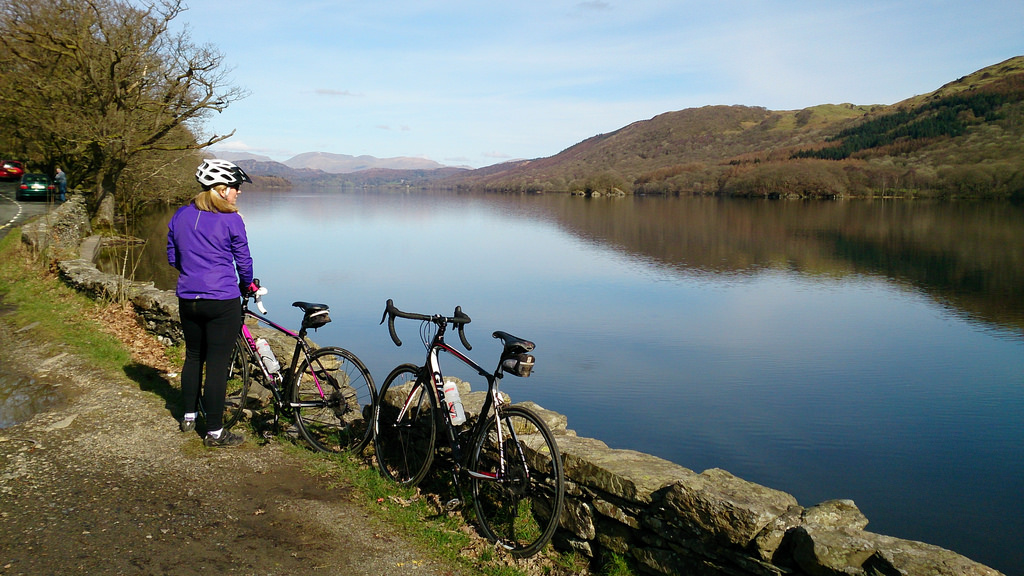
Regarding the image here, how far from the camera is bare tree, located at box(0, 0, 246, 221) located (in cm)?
2239

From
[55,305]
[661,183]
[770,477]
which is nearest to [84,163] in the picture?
[55,305]

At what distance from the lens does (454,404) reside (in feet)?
15.0

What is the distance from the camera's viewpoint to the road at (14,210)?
21.2 m

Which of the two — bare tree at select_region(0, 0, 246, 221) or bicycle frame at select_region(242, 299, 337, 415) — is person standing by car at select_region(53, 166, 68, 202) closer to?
bare tree at select_region(0, 0, 246, 221)

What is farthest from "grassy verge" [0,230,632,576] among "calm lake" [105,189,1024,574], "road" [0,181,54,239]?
"road" [0,181,54,239]

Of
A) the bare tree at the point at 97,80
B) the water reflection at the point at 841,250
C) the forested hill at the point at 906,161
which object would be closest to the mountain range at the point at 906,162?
the forested hill at the point at 906,161

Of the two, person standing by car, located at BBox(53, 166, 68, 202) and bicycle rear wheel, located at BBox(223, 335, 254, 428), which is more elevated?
person standing by car, located at BBox(53, 166, 68, 202)

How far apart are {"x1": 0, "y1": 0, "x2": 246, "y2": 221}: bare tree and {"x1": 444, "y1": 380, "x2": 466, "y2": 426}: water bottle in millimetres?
22493

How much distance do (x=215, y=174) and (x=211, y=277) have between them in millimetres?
783

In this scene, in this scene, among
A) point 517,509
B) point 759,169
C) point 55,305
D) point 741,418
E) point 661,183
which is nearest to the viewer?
point 517,509

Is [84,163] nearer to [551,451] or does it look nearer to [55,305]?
[55,305]

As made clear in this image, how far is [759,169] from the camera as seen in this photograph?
398 ft

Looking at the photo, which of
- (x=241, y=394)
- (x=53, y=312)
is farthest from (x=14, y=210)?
(x=241, y=394)

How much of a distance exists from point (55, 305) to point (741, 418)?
1087cm
